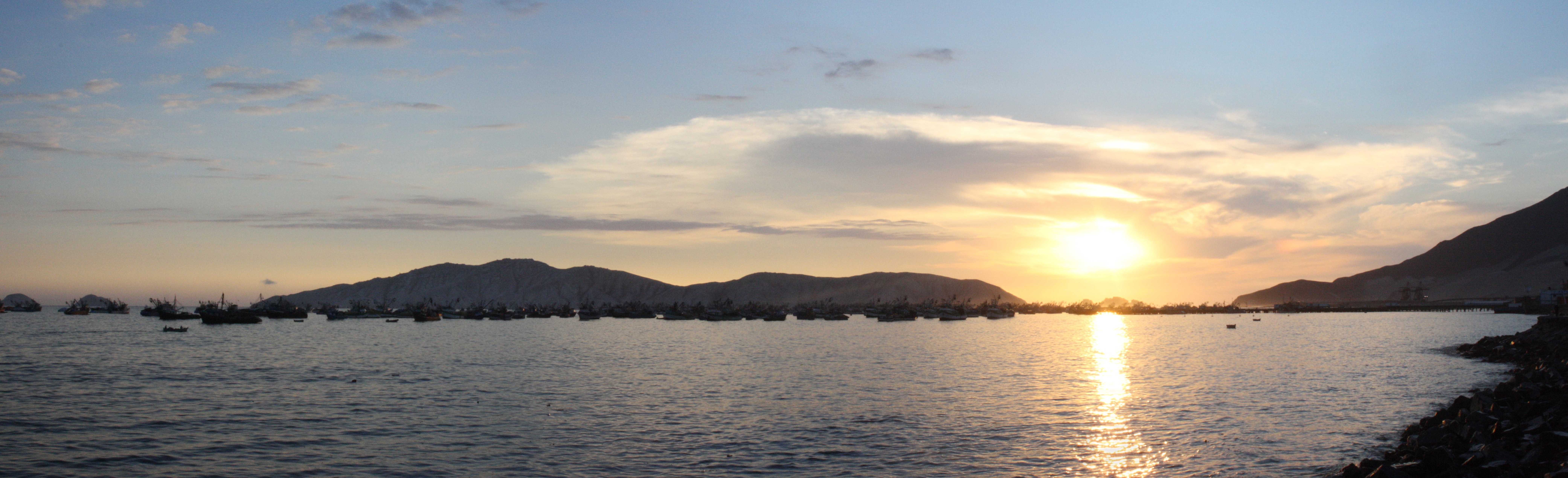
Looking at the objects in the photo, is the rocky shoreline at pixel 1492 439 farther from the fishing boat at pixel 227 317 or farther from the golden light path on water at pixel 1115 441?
the fishing boat at pixel 227 317

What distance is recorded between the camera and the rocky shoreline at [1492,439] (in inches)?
738

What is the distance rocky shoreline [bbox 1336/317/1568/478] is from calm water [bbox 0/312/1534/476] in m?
2.37

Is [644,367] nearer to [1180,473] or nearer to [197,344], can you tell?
[1180,473]

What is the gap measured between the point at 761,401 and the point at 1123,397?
17.4 metres

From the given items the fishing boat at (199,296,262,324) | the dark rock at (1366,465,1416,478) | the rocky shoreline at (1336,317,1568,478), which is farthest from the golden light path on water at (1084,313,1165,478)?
the fishing boat at (199,296,262,324)

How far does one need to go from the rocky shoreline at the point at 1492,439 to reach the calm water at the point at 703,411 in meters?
2.37

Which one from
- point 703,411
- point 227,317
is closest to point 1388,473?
point 703,411

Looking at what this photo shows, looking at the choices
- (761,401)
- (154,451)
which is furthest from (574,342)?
(154,451)

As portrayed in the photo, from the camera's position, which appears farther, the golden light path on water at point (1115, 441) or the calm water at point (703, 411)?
the calm water at point (703, 411)

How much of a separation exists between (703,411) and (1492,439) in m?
25.1

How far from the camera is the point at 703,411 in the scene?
35562 millimetres

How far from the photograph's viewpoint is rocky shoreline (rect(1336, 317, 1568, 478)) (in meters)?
18.8

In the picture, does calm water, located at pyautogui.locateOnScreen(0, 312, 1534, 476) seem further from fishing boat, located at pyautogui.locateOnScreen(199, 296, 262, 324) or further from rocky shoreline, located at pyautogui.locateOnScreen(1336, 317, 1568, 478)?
fishing boat, located at pyautogui.locateOnScreen(199, 296, 262, 324)

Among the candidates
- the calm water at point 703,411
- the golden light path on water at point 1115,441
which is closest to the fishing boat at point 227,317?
the calm water at point 703,411
